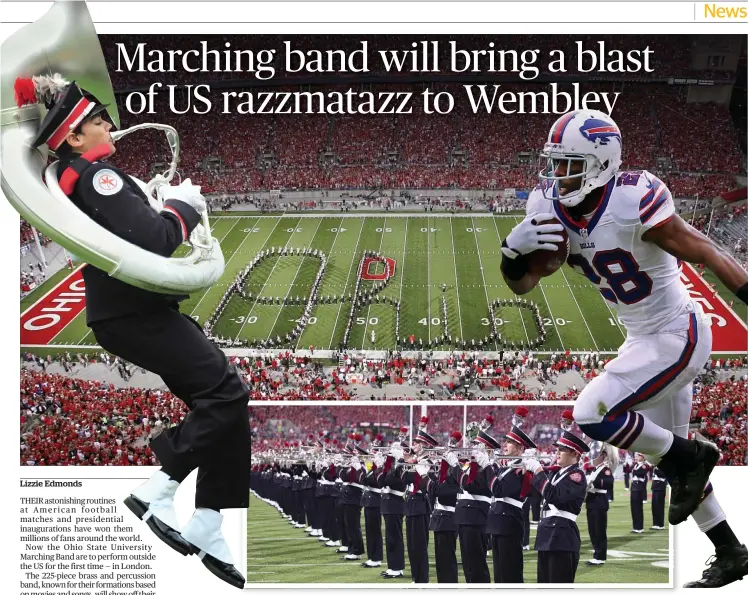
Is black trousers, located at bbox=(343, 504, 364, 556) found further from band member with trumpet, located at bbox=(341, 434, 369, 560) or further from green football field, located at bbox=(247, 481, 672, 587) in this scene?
green football field, located at bbox=(247, 481, 672, 587)

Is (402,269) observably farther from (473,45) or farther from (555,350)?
(473,45)

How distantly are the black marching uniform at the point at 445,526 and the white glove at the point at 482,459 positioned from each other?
277 millimetres

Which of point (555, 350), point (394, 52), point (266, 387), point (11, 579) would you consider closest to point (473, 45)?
point (394, 52)

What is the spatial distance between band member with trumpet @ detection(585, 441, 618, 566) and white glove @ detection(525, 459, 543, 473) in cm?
72

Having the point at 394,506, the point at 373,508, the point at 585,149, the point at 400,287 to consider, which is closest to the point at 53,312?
the point at 400,287

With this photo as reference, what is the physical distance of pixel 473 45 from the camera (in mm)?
10328

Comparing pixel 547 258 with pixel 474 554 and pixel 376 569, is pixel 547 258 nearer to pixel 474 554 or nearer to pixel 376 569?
pixel 474 554

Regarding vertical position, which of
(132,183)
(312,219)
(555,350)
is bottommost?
(555,350)

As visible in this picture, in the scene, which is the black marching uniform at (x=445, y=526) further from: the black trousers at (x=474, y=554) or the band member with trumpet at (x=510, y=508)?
the band member with trumpet at (x=510, y=508)

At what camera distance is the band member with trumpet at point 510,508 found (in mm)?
8453

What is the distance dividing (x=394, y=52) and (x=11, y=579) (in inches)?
230

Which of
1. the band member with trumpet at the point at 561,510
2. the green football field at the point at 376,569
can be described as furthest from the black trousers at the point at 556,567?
the green football field at the point at 376,569

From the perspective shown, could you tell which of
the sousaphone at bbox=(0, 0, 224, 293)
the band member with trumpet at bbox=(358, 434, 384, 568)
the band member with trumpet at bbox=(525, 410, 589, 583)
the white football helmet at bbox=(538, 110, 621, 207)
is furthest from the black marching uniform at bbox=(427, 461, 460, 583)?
the white football helmet at bbox=(538, 110, 621, 207)

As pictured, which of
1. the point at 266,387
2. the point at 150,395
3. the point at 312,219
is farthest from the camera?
the point at 312,219
